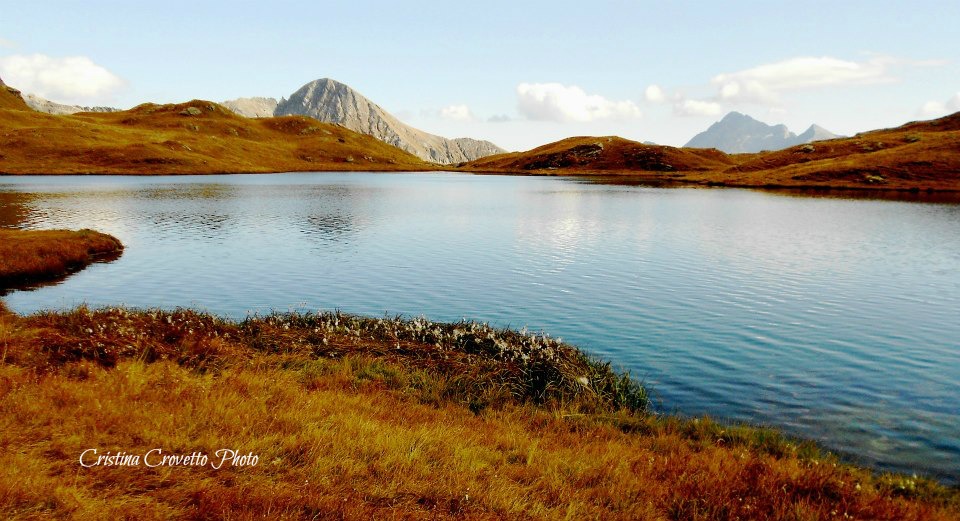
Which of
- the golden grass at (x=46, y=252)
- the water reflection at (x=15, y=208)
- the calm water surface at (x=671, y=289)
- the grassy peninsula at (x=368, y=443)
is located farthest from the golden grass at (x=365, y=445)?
→ the water reflection at (x=15, y=208)

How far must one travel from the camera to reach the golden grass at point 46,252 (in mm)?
34531

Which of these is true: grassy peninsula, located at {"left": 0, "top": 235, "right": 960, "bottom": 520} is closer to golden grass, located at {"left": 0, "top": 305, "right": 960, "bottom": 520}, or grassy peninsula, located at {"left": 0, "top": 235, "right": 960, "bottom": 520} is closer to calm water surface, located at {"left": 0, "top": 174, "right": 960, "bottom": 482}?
golden grass, located at {"left": 0, "top": 305, "right": 960, "bottom": 520}

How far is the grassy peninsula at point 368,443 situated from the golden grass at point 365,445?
4cm

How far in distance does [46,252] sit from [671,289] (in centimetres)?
4226

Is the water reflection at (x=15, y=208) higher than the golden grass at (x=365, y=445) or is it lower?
higher

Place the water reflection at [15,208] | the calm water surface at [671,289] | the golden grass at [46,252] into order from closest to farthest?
the calm water surface at [671,289]
the golden grass at [46,252]
the water reflection at [15,208]

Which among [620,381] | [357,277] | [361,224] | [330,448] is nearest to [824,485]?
[620,381]

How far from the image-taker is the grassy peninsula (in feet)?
25.4

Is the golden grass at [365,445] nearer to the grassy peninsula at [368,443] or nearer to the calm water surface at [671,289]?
the grassy peninsula at [368,443]

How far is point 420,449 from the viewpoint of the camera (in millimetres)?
9836

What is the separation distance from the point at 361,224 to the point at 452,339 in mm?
47028

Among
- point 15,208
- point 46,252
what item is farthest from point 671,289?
point 15,208

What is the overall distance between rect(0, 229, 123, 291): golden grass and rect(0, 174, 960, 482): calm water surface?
6.72 feet

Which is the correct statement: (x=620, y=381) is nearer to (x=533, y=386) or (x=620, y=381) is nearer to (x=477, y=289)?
(x=533, y=386)
